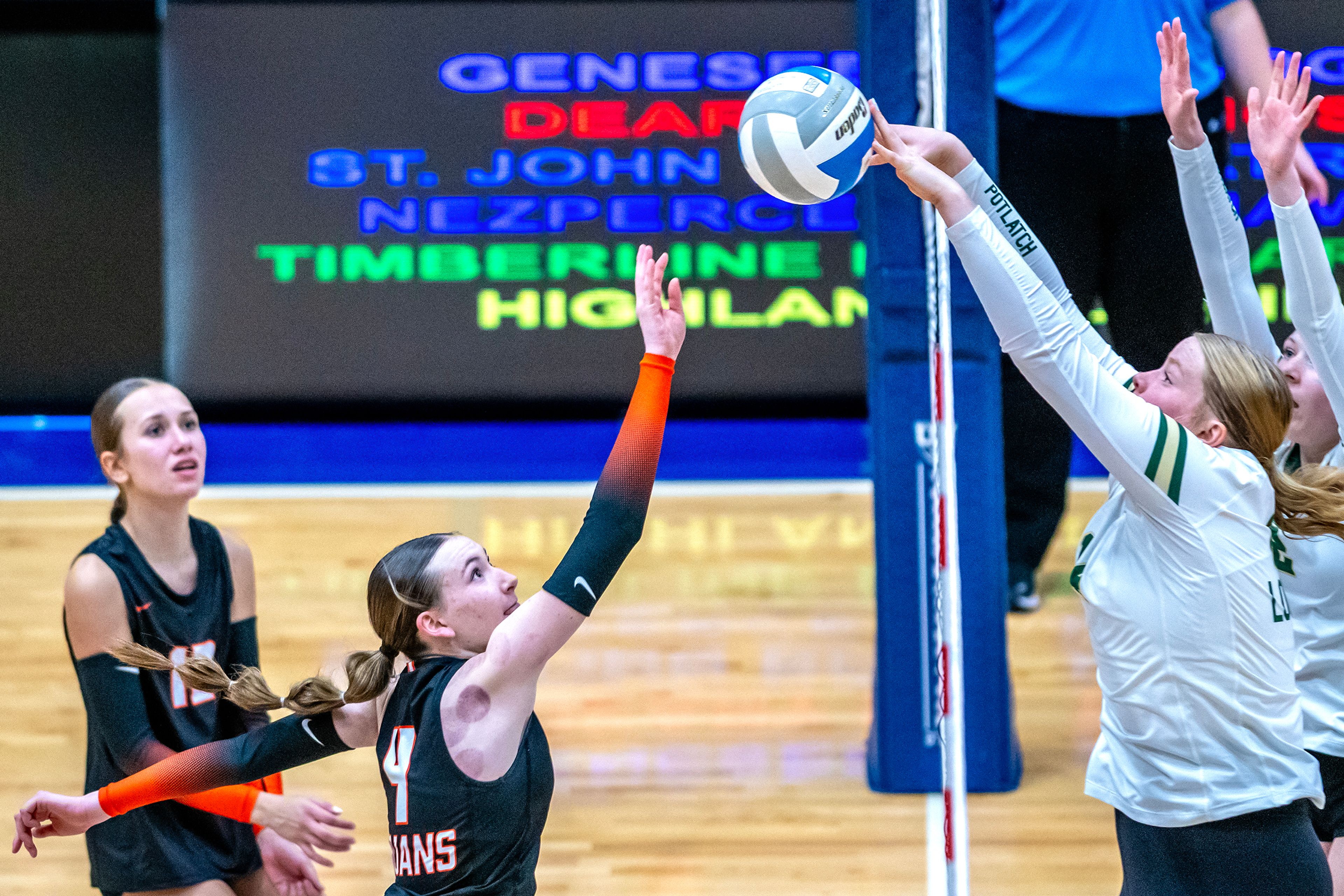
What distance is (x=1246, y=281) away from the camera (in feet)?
7.93

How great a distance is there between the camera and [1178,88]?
90.5 inches

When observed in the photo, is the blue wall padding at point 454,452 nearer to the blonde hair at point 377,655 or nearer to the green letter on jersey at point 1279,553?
the green letter on jersey at point 1279,553

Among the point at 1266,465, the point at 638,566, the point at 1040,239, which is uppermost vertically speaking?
the point at 1040,239

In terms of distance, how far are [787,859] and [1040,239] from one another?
5.31 feet

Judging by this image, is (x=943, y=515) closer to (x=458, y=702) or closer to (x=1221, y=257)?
(x=1221, y=257)

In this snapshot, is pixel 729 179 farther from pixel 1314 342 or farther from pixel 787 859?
pixel 1314 342

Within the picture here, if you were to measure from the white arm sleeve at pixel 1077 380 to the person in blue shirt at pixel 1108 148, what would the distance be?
1706 millimetres

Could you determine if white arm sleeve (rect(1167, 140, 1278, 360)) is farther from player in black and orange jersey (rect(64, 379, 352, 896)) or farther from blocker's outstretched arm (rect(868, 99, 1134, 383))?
player in black and orange jersey (rect(64, 379, 352, 896))

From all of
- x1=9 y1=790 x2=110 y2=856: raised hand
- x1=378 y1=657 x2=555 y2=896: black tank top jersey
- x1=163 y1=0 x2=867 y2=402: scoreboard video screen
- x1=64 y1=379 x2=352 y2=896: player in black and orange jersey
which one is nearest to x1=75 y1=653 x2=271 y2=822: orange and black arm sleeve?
x1=64 y1=379 x2=352 y2=896: player in black and orange jersey

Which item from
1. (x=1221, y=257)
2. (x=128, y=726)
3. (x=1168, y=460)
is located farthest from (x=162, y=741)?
(x=1221, y=257)

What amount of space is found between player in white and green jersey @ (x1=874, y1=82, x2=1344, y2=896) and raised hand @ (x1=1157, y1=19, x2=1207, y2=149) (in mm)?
454

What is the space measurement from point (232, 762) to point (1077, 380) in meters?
1.30

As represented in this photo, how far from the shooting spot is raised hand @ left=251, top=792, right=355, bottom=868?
89.0 inches

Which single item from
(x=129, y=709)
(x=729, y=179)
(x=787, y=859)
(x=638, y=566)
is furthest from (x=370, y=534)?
(x=129, y=709)
